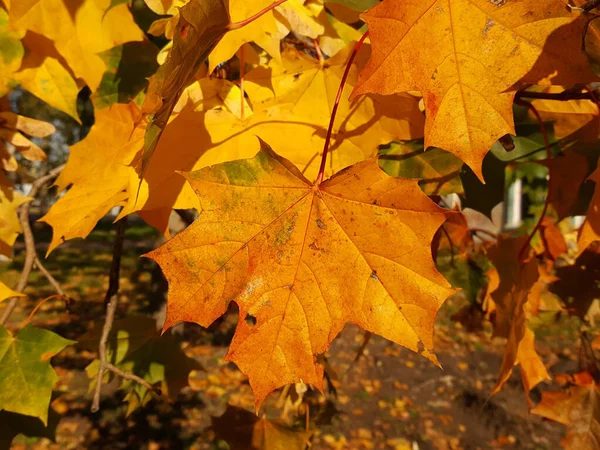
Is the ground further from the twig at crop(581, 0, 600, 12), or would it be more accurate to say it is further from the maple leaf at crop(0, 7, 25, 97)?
the twig at crop(581, 0, 600, 12)

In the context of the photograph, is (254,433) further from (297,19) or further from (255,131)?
(297,19)

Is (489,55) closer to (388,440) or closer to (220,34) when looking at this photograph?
(220,34)

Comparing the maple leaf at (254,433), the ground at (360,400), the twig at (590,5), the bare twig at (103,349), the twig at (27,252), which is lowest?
the ground at (360,400)

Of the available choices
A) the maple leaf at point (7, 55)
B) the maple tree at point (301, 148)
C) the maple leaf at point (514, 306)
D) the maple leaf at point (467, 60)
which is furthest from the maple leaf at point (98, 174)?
the maple leaf at point (514, 306)

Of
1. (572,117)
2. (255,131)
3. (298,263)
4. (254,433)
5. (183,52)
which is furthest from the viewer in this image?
(254,433)

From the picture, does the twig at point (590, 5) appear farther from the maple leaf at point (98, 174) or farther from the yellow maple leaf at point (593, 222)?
the maple leaf at point (98, 174)

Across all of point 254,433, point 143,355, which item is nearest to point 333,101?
point 254,433

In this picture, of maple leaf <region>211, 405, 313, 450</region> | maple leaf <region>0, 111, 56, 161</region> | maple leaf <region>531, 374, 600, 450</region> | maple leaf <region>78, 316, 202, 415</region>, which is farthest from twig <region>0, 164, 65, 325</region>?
maple leaf <region>531, 374, 600, 450</region>

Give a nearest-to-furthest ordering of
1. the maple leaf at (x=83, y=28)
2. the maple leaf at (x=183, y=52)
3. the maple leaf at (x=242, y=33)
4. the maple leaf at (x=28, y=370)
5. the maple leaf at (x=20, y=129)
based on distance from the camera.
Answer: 1. the maple leaf at (x=183, y=52)
2. the maple leaf at (x=242, y=33)
3. the maple leaf at (x=83, y=28)
4. the maple leaf at (x=28, y=370)
5. the maple leaf at (x=20, y=129)
